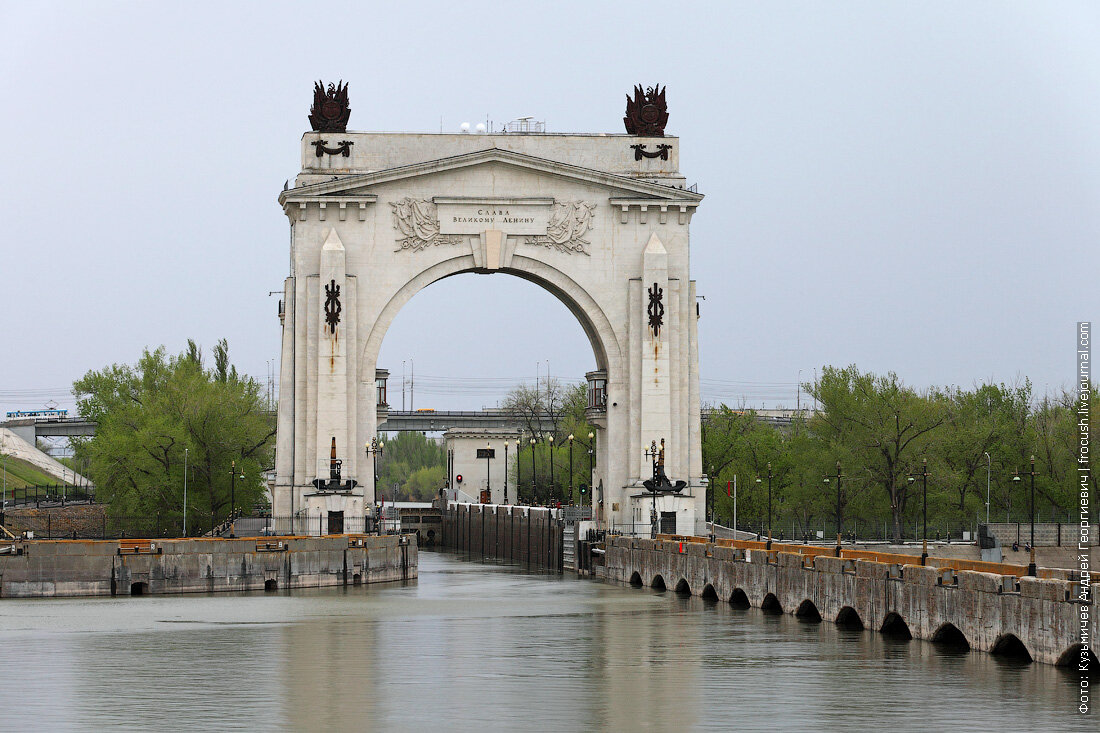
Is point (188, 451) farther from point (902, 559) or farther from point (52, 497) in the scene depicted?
point (902, 559)

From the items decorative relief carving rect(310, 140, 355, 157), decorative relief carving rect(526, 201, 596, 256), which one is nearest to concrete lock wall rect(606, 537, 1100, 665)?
decorative relief carving rect(526, 201, 596, 256)

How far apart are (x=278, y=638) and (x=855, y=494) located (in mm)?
47276

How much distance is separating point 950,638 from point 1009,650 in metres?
3.18

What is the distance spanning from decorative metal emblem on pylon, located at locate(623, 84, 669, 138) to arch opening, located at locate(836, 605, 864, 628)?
98.3 ft

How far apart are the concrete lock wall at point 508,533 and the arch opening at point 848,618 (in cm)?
2977

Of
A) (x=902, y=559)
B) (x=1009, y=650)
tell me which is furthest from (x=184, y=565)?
(x=1009, y=650)

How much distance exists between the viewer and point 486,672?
121ft

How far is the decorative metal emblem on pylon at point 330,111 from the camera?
67125 millimetres

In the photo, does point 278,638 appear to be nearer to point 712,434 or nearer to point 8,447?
point 712,434

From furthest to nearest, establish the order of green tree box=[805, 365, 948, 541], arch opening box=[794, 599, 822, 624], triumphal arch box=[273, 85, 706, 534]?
green tree box=[805, 365, 948, 541]
triumphal arch box=[273, 85, 706, 534]
arch opening box=[794, 599, 822, 624]

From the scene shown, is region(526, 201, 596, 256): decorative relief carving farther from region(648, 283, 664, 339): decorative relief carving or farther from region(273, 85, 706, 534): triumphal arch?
region(648, 283, 664, 339): decorative relief carving

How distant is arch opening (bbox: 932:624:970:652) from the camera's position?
122 feet

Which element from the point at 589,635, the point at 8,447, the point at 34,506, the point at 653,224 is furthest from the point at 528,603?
the point at 8,447

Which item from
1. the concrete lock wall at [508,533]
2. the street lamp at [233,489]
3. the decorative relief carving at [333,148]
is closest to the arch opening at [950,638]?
the concrete lock wall at [508,533]
